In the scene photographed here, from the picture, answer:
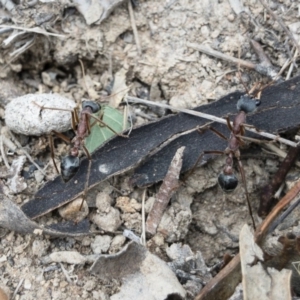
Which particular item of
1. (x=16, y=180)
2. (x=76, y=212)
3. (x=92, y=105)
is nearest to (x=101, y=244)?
(x=76, y=212)

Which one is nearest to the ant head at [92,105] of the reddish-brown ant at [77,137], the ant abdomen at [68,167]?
the reddish-brown ant at [77,137]

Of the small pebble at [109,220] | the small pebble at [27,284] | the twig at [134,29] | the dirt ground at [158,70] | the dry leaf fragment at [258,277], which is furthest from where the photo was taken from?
the twig at [134,29]

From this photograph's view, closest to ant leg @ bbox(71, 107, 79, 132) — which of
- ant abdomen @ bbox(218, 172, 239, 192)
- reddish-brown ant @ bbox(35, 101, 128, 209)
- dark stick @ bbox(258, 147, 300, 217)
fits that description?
reddish-brown ant @ bbox(35, 101, 128, 209)

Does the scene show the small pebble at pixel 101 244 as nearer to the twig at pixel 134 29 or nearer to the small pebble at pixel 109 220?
the small pebble at pixel 109 220

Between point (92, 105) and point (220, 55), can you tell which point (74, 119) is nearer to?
point (92, 105)

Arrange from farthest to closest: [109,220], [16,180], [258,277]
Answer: [16,180]
[109,220]
[258,277]

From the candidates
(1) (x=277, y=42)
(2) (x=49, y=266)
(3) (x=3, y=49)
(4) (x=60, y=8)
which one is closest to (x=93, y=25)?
Result: (4) (x=60, y=8)
